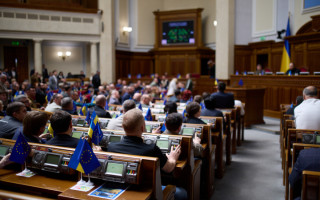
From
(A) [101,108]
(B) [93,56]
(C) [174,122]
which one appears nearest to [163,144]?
(C) [174,122]

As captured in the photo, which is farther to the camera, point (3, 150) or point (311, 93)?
point (311, 93)

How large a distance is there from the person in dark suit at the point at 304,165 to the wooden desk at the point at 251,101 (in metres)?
5.47

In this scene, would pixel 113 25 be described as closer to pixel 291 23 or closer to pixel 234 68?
pixel 234 68

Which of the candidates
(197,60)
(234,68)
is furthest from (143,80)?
(234,68)

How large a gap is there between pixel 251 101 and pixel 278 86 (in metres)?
1.71

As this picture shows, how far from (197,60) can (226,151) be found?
10.1m

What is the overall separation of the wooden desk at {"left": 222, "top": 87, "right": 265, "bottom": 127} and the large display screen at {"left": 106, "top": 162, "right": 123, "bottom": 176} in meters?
6.31

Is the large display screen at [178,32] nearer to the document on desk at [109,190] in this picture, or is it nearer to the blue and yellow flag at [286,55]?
the blue and yellow flag at [286,55]

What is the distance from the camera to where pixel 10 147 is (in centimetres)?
257

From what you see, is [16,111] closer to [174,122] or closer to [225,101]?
[174,122]

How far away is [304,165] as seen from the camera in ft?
7.76

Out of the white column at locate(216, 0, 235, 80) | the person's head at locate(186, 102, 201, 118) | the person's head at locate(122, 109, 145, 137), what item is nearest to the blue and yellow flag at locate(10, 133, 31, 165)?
the person's head at locate(122, 109, 145, 137)

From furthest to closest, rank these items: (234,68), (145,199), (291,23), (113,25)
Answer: (113,25)
(234,68)
(291,23)
(145,199)

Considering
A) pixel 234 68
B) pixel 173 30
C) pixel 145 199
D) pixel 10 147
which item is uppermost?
pixel 173 30
